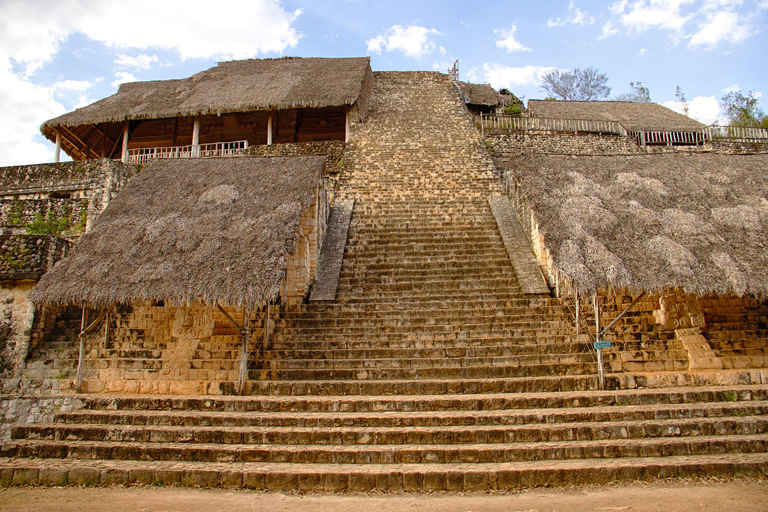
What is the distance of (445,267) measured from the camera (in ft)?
29.0

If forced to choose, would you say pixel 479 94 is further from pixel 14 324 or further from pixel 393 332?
pixel 14 324

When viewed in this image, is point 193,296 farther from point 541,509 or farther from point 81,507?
point 541,509

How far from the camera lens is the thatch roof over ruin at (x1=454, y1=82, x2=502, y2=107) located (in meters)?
20.9

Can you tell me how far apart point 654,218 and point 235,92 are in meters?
13.8

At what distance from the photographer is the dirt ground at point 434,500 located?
12.1ft

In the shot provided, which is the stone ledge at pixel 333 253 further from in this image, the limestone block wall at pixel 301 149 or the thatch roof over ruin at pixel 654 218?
the thatch roof over ruin at pixel 654 218

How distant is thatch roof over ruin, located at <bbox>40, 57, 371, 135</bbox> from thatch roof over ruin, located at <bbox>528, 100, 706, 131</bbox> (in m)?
8.59

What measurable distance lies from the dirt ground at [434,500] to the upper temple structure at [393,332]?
142 millimetres

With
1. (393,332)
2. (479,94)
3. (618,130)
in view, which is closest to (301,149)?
(393,332)

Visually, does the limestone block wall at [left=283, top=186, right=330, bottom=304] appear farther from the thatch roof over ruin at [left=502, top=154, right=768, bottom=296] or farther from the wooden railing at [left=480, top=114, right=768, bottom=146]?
the wooden railing at [left=480, top=114, right=768, bottom=146]

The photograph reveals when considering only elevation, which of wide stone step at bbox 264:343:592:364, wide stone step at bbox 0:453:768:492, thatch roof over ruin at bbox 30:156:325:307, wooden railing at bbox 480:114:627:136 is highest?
wooden railing at bbox 480:114:627:136

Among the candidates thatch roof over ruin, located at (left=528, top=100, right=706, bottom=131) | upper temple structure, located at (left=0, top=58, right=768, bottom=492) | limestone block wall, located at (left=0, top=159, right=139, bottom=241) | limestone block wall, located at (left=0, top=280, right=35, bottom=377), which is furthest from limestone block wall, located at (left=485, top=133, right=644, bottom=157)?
limestone block wall, located at (left=0, top=280, right=35, bottom=377)

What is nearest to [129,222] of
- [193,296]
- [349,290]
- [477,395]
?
[193,296]

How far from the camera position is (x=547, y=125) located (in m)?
17.3
